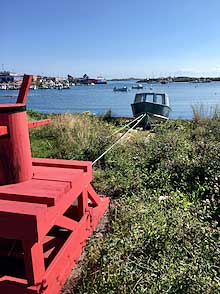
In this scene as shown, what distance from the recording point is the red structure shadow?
217cm

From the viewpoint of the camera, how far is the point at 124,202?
13.1ft

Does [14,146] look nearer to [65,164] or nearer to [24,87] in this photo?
[24,87]

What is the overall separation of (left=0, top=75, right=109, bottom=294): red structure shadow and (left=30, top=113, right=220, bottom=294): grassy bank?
11.4 inches

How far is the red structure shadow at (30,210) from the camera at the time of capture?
217 centimetres

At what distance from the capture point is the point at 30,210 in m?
2.16

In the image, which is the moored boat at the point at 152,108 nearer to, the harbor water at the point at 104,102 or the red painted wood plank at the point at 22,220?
the harbor water at the point at 104,102

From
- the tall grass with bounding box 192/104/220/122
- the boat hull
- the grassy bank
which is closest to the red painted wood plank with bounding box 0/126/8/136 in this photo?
the grassy bank

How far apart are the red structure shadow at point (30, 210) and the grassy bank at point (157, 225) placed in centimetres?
29

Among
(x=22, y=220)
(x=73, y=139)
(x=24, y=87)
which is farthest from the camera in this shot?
(x=73, y=139)

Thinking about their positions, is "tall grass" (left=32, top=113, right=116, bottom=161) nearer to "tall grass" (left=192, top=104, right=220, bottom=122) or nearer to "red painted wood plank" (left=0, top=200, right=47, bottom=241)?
"tall grass" (left=192, top=104, right=220, bottom=122)

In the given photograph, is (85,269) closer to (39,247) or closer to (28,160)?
(39,247)

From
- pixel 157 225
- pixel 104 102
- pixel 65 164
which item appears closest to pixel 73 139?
pixel 65 164

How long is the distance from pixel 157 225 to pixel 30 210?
56.6 inches

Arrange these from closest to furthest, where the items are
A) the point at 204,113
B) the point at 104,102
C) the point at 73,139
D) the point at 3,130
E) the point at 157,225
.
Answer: the point at 3,130 < the point at 157,225 < the point at 73,139 < the point at 204,113 < the point at 104,102
